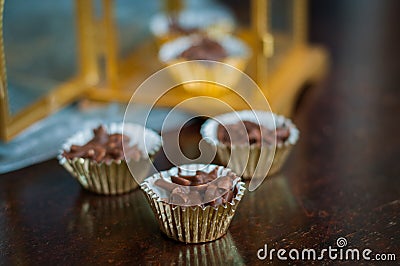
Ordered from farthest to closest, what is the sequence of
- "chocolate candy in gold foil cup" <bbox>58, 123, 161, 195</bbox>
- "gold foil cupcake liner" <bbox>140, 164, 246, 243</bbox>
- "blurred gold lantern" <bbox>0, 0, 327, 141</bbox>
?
"blurred gold lantern" <bbox>0, 0, 327, 141</bbox> < "chocolate candy in gold foil cup" <bbox>58, 123, 161, 195</bbox> < "gold foil cupcake liner" <bbox>140, 164, 246, 243</bbox>

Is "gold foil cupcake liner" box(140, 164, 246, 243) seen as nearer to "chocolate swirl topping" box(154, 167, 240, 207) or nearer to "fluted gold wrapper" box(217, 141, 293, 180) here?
"chocolate swirl topping" box(154, 167, 240, 207)

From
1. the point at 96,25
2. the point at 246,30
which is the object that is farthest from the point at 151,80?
the point at 246,30

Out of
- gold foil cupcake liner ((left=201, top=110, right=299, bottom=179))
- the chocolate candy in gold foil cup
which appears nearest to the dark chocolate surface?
the chocolate candy in gold foil cup

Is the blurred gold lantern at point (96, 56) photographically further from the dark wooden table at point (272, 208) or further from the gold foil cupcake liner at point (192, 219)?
the gold foil cupcake liner at point (192, 219)

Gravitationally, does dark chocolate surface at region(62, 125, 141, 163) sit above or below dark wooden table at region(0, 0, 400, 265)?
above

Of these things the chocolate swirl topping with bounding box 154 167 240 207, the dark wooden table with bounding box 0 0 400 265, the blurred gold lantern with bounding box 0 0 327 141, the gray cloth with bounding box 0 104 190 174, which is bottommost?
the dark wooden table with bounding box 0 0 400 265

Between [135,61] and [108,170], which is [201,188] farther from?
[135,61]

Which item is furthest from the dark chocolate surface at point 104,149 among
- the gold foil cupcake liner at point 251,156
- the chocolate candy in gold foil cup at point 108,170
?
the gold foil cupcake liner at point 251,156
